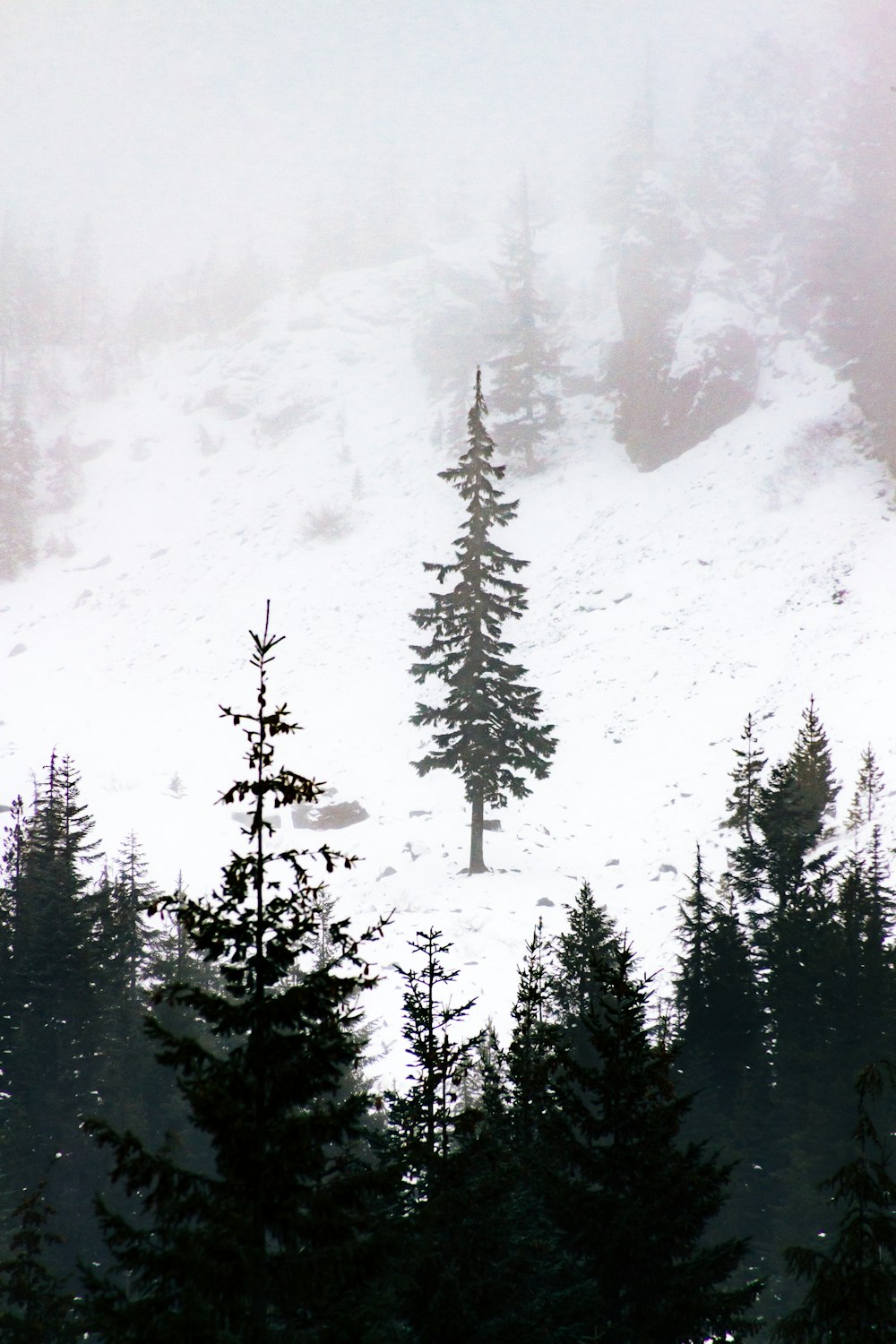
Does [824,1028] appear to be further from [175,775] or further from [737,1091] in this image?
[175,775]

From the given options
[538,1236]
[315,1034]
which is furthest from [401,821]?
[315,1034]

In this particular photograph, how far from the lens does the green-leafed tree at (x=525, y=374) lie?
205 feet

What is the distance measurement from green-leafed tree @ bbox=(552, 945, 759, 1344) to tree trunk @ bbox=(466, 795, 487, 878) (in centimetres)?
1964

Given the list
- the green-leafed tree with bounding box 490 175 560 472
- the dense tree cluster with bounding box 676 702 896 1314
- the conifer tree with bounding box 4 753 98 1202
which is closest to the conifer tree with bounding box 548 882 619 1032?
the dense tree cluster with bounding box 676 702 896 1314

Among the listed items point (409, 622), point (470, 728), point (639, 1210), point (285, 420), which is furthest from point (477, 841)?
point (285, 420)

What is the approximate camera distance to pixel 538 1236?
848 centimetres

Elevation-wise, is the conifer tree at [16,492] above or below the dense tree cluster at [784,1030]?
above

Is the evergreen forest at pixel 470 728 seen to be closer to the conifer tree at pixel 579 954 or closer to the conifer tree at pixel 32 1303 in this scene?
the conifer tree at pixel 32 1303

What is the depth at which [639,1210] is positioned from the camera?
706cm

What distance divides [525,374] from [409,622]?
81.2ft

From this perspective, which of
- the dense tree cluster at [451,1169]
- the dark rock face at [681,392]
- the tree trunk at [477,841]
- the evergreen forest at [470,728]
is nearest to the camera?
the dense tree cluster at [451,1169]

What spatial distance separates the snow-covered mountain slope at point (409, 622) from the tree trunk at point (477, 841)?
54cm

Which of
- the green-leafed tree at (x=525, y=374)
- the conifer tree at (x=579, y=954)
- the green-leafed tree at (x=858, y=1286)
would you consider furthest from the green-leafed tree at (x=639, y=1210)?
the green-leafed tree at (x=525, y=374)

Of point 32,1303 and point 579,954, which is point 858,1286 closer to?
point 32,1303
